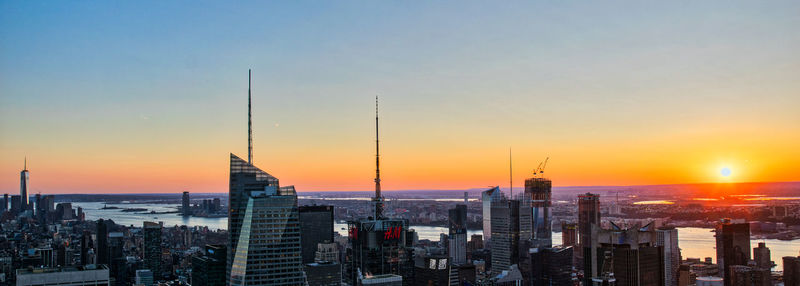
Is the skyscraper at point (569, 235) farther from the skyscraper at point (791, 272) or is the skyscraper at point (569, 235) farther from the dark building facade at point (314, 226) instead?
the dark building facade at point (314, 226)

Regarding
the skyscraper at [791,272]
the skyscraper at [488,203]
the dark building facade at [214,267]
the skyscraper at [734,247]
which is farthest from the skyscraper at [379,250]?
the skyscraper at [488,203]

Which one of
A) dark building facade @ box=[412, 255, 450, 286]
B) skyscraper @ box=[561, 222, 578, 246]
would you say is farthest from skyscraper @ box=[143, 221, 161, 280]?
skyscraper @ box=[561, 222, 578, 246]

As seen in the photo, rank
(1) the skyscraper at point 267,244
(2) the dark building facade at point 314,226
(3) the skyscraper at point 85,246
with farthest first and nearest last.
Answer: (3) the skyscraper at point 85,246
(2) the dark building facade at point 314,226
(1) the skyscraper at point 267,244

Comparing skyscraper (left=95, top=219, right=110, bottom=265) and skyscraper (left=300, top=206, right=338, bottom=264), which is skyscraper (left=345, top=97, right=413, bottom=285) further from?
skyscraper (left=95, top=219, right=110, bottom=265)

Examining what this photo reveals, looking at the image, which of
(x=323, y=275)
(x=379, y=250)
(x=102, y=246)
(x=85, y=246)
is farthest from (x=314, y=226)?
(x=85, y=246)

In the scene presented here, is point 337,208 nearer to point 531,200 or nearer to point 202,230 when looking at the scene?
point 202,230

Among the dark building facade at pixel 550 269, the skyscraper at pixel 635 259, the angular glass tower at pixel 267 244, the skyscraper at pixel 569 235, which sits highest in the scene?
the angular glass tower at pixel 267 244

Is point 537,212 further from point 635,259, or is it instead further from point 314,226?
point 635,259
